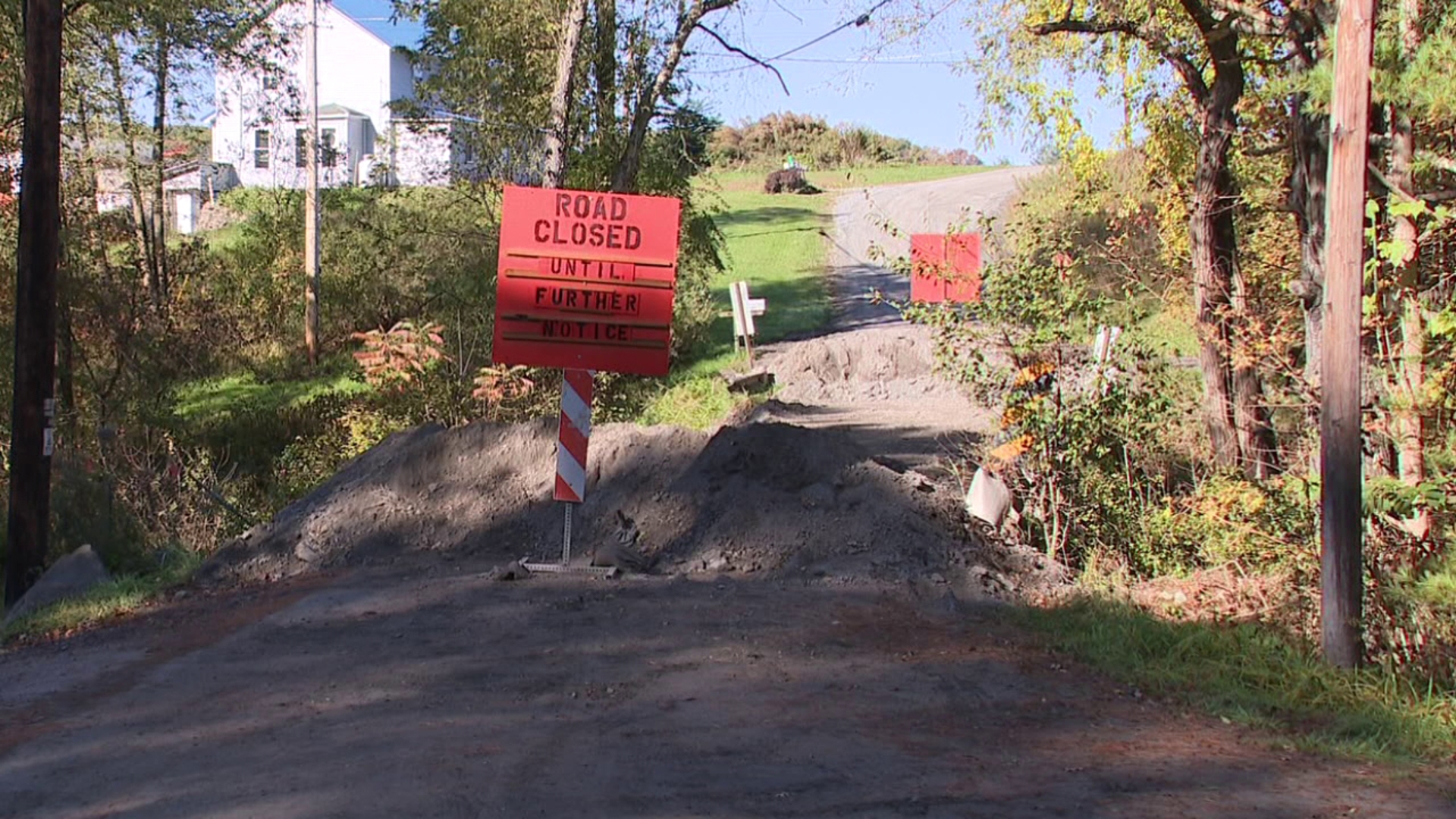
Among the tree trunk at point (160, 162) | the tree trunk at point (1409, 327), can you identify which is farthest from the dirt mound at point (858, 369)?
the tree trunk at point (1409, 327)

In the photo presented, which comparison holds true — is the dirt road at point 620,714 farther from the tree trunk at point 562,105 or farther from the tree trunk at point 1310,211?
the tree trunk at point 562,105

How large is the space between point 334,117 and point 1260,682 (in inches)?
2037

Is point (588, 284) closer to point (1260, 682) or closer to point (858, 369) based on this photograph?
point (1260, 682)

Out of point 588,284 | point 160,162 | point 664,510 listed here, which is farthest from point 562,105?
point 160,162

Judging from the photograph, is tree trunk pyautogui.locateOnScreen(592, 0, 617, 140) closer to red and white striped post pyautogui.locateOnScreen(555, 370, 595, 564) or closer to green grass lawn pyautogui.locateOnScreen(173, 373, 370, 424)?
green grass lawn pyautogui.locateOnScreen(173, 373, 370, 424)

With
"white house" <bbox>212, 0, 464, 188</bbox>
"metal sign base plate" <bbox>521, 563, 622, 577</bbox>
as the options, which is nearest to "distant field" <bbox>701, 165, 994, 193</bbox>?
"white house" <bbox>212, 0, 464, 188</bbox>

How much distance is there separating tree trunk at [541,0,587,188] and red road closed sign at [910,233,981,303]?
7384 mm

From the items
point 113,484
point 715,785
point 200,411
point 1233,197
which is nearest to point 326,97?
point 200,411

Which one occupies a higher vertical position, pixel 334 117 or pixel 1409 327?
pixel 334 117

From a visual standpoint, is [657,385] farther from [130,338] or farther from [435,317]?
[130,338]

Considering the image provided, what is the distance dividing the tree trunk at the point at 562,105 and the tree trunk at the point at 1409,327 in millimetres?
10838

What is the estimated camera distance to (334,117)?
54.0 meters

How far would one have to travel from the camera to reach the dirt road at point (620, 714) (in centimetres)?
570

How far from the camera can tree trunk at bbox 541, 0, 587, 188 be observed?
17.7m
